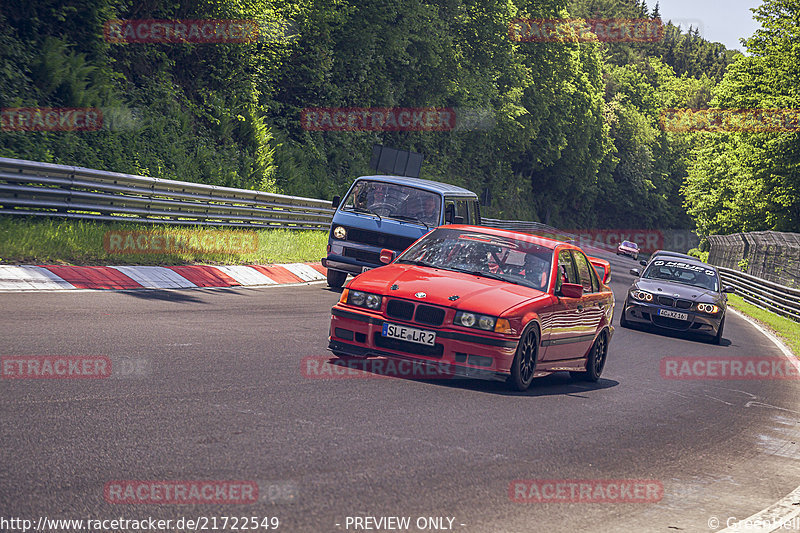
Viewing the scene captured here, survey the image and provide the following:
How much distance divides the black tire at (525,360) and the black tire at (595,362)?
1838 mm

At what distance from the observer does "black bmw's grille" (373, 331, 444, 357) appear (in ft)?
27.8

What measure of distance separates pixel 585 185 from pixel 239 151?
6135 centimetres

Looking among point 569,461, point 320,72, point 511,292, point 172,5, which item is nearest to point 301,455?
point 569,461

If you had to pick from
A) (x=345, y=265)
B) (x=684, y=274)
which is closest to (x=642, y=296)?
(x=684, y=274)

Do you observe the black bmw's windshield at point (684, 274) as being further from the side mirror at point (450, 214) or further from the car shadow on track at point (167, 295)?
the car shadow on track at point (167, 295)

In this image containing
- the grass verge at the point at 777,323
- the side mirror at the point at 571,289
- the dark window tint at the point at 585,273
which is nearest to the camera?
the side mirror at the point at 571,289

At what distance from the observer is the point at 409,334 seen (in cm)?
855

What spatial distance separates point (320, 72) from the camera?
37719 mm

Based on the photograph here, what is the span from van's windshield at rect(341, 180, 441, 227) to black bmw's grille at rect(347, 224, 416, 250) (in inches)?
15.8

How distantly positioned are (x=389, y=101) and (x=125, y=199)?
28.9 meters

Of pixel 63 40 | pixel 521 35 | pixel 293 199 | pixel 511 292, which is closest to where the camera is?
pixel 511 292

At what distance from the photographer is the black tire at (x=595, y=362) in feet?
35.6

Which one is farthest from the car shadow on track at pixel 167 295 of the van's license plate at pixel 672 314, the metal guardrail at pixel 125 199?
the van's license plate at pixel 672 314

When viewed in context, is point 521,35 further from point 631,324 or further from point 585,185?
point 631,324
